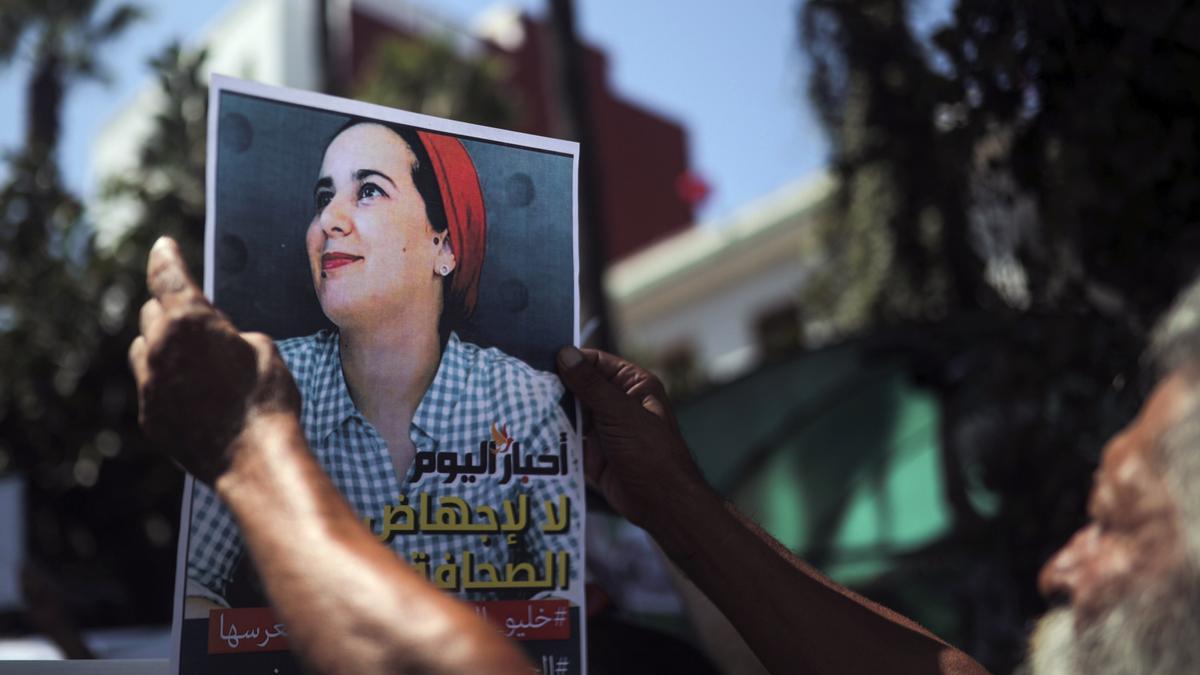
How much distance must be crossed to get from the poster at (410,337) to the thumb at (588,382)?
0.06 ft

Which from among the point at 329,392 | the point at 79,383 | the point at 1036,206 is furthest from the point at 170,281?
the point at 79,383

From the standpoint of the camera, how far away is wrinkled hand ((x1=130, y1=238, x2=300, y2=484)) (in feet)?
3.18

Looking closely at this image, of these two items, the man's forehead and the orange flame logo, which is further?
the orange flame logo

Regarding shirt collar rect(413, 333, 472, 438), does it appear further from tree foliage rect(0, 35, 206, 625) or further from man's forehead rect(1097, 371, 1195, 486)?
tree foliage rect(0, 35, 206, 625)

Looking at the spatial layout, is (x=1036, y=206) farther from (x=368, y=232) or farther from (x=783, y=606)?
(x=368, y=232)

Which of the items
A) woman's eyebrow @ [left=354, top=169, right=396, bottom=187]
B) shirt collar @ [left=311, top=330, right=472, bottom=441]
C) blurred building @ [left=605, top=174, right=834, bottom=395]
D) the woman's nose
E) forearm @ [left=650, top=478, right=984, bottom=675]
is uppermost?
blurred building @ [left=605, top=174, right=834, bottom=395]

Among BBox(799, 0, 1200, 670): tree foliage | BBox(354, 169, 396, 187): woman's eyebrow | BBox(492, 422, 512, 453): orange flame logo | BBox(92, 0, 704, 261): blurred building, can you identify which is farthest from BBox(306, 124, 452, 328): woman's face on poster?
BBox(92, 0, 704, 261): blurred building

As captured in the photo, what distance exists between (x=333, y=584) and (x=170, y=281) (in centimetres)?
34

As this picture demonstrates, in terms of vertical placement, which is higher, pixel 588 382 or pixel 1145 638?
pixel 588 382

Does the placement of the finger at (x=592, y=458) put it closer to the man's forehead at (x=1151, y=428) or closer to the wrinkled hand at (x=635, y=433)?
the wrinkled hand at (x=635, y=433)

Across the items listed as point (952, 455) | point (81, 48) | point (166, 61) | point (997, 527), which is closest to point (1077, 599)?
point (997, 527)

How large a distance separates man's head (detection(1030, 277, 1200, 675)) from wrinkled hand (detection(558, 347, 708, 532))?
1.39 ft

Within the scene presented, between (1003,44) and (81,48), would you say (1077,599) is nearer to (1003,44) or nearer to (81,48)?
(1003,44)

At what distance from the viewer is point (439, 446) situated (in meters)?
1.26
